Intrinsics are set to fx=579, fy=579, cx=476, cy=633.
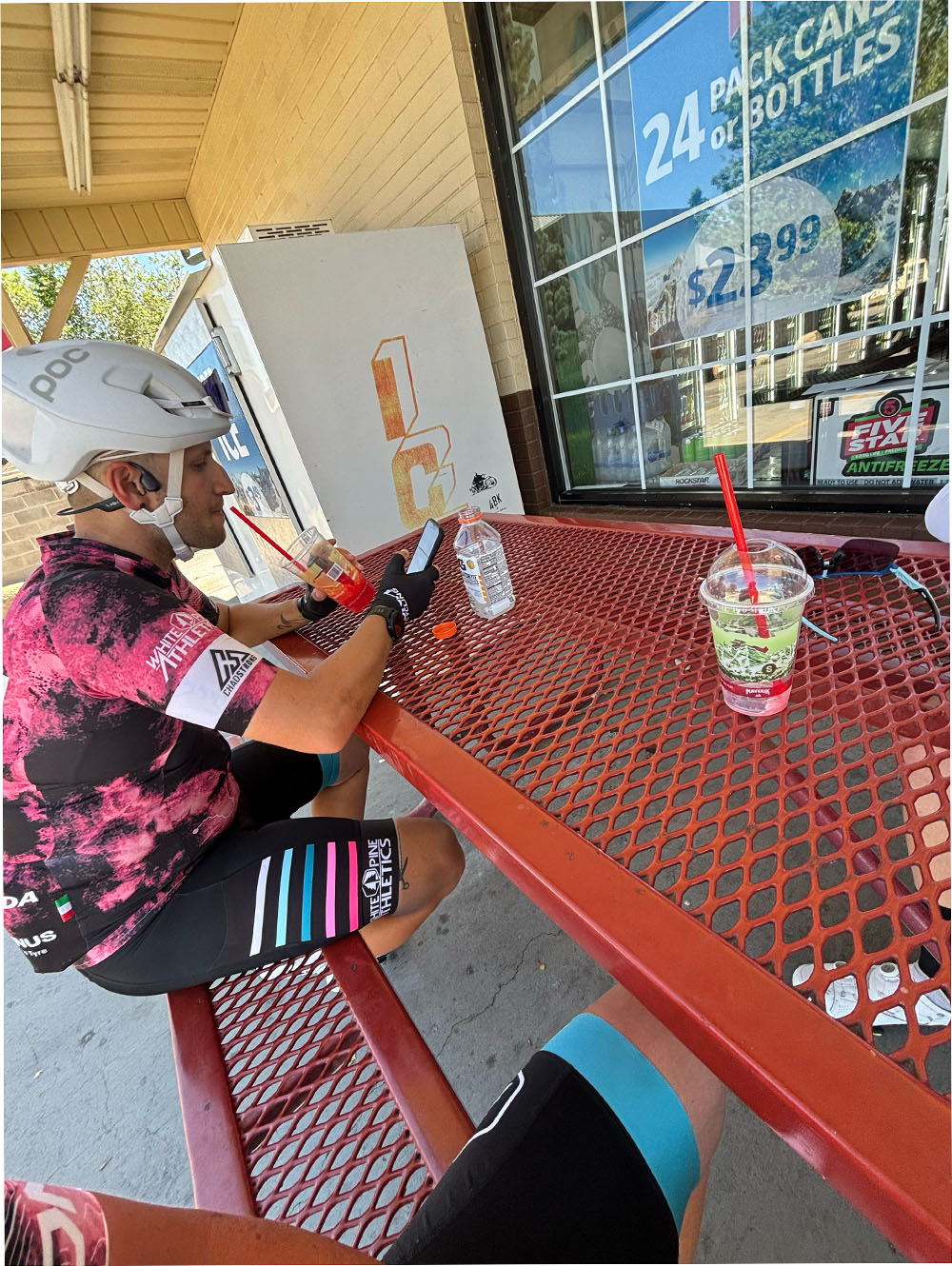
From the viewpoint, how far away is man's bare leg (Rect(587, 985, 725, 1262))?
0.75 m

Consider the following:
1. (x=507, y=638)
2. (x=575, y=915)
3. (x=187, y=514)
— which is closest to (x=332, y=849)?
(x=507, y=638)

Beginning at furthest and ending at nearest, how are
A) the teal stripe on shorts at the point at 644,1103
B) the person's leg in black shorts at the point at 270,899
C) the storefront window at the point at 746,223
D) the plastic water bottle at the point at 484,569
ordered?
the storefront window at the point at 746,223 < the plastic water bottle at the point at 484,569 < the person's leg in black shorts at the point at 270,899 < the teal stripe on shorts at the point at 644,1103

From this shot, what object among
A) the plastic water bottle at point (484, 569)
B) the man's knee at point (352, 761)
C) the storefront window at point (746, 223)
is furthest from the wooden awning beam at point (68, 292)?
the plastic water bottle at point (484, 569)

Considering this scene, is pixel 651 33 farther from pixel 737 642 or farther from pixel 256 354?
pixel 737 642

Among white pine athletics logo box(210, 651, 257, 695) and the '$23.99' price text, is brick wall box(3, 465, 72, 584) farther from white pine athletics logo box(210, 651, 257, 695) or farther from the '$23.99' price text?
white pine athletics logo box(210, 651, 257, 695)

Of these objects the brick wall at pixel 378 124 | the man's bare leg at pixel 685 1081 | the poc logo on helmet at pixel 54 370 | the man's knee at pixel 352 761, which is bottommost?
the man's knee at pixel 352 761

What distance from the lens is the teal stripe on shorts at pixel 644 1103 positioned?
27.0 inches

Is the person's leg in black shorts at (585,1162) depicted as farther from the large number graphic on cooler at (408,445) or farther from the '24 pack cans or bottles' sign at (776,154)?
the large number graphic on cooler at (408,445)

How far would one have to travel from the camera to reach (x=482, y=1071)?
144cm

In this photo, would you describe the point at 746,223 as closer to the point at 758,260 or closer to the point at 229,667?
the point at 758,260

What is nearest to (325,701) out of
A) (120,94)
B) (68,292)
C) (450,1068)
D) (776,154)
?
(450,1068)

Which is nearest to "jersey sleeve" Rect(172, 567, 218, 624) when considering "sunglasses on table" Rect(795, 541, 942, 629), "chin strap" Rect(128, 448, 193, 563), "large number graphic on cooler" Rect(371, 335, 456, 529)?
"chin strap" Rect(128, 448, 193, 563)

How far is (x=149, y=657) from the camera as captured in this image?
103 cm

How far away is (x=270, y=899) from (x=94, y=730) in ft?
1.51
